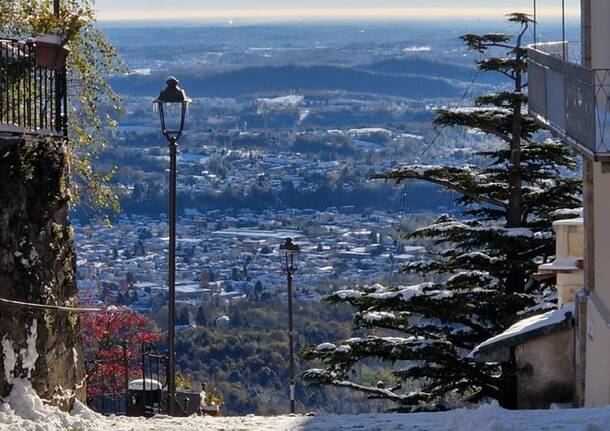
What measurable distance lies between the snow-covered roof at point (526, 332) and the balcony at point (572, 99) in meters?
2.33

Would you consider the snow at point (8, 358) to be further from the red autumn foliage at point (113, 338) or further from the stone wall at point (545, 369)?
the red autumn foliage at point (113, 338)

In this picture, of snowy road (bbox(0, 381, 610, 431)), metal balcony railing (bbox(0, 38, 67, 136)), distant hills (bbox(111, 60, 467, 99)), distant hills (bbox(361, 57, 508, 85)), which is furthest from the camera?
distant hills (bbox(111, 60, 467, 99))

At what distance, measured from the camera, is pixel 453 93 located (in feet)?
320

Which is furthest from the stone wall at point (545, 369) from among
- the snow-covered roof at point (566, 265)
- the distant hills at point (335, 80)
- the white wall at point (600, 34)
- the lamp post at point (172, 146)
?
the distant hills at point (335, 80)

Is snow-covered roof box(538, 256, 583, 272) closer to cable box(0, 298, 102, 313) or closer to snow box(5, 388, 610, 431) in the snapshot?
snow box(5, 388, 610, 431)

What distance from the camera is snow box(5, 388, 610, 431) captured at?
9.84 meters

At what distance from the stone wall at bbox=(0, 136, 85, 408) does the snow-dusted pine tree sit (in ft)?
26.3

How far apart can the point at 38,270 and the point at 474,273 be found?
37.1ft

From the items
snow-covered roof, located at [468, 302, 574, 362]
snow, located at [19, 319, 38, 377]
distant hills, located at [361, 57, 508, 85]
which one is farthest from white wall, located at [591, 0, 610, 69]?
distant hills, located at [361, 57, 508, 85]

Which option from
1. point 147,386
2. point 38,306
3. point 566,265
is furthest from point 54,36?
point 566,265

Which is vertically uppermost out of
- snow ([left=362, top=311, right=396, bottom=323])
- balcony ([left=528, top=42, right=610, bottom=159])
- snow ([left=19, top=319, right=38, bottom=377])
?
balcony ([left=528, top=42, right=610, bottom=159])

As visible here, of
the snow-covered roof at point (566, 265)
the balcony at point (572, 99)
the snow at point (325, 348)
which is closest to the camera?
the balcony at point (572, 99)

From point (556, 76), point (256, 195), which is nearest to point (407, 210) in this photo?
point (256, 195)

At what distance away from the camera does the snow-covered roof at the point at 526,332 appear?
1551 centimetres
